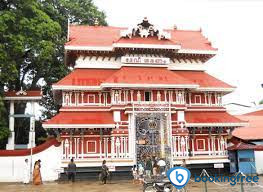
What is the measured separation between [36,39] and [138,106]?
8485 millimetres

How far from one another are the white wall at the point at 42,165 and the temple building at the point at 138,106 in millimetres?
695

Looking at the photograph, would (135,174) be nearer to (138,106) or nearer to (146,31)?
(138,106)

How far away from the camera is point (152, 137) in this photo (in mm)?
20922

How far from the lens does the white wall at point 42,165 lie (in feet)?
65.2

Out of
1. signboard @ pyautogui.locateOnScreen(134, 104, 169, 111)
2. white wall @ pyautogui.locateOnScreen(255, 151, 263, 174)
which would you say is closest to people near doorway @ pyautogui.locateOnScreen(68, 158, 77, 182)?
signboard @ pyautogui.locateOnScreen(134, 104, 169, 111)

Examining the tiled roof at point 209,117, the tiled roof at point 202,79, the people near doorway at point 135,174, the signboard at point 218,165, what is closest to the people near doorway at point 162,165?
the people near doorway at point 135,174

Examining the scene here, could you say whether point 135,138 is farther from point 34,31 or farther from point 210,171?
point 34,31

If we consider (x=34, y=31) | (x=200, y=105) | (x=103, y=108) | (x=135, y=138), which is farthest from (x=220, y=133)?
(x=34, y=31)

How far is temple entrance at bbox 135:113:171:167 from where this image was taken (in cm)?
2050

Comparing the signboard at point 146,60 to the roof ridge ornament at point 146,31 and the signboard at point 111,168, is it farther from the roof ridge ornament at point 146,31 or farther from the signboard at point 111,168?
the signboard at point 111,168

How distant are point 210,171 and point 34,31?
13.9 metres

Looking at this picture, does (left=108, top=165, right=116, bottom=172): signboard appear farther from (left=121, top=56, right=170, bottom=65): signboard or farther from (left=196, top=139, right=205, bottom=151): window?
(left=121, top=56, right=170, bottom=65): signboard

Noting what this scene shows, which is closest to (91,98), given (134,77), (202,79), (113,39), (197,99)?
(134,77)

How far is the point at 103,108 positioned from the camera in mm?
21344
